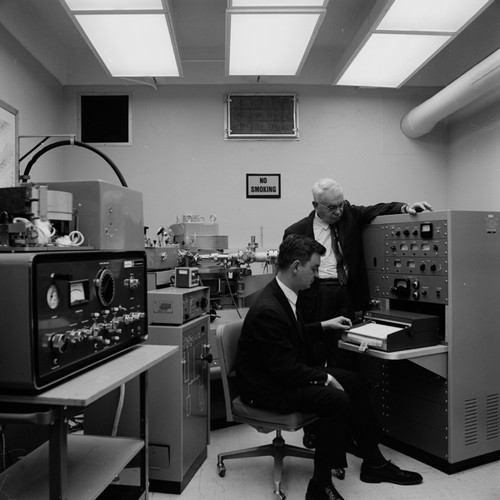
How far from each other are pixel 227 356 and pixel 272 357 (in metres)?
0.25

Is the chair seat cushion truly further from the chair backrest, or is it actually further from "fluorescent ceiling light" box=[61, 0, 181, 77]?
"fluorescent ceiling light" box=[61, 0, 181, 77]

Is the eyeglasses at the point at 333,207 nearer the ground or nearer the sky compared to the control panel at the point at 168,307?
nearer the sky

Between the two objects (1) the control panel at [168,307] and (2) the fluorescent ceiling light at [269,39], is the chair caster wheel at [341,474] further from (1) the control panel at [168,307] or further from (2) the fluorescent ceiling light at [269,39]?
(2) the fluorescent ceiling light at [269,39]

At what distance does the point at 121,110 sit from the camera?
419 cm

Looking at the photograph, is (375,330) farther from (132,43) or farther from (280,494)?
(132,43)

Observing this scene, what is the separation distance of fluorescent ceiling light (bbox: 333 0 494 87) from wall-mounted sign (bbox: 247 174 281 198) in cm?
98

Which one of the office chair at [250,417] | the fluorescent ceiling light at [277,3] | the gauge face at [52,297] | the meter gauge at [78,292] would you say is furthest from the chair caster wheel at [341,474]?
the fluorescent ceiling light at [277,3]

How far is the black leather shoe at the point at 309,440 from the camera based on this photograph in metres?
2.65

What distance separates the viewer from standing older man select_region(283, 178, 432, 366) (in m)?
2.69

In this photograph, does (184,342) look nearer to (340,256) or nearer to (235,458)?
(235,458)

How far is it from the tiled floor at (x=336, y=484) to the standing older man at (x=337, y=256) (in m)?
0.61

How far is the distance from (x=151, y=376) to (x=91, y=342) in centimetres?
80

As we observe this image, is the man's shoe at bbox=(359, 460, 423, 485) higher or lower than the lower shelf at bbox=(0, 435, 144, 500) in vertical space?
lower

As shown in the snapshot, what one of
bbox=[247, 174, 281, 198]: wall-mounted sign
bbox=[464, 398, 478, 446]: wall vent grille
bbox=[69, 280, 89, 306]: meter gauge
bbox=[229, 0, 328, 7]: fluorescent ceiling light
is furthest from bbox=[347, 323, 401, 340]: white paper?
bbox=[247, 174, 281, 198]: wall-mounted sign
